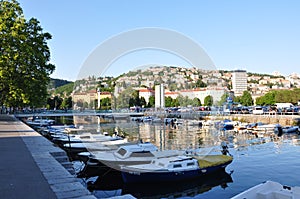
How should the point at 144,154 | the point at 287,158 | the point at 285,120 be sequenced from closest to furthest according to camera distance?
the point at 144,154 → the point at 287,158 → the point at 285,120

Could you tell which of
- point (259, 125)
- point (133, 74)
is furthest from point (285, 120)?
point (133, 74)

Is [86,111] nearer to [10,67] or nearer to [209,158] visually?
[10,67]

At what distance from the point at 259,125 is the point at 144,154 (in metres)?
31.2

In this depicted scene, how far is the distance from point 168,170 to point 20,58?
20.5 metres

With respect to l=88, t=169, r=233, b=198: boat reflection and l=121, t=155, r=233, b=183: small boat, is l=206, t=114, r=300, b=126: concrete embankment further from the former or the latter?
l=121, t=155, r=233, b=183: small boat

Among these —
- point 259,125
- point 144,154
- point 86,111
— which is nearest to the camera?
point 144,154

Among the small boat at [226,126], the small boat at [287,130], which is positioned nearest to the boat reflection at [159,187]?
the small boat at [287,130]

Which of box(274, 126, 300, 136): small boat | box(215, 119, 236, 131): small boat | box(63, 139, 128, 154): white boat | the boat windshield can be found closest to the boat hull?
the boat windshield

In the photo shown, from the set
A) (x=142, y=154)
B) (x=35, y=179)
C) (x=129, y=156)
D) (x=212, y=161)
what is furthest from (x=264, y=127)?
(x=35, y=179)

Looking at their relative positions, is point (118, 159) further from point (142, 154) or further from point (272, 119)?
point (272, 119)

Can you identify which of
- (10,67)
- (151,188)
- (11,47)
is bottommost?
(151,188)

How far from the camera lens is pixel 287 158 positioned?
20.3 m

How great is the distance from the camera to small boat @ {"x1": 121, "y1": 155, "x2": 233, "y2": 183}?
43.3 ft

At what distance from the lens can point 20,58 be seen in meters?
26.6
